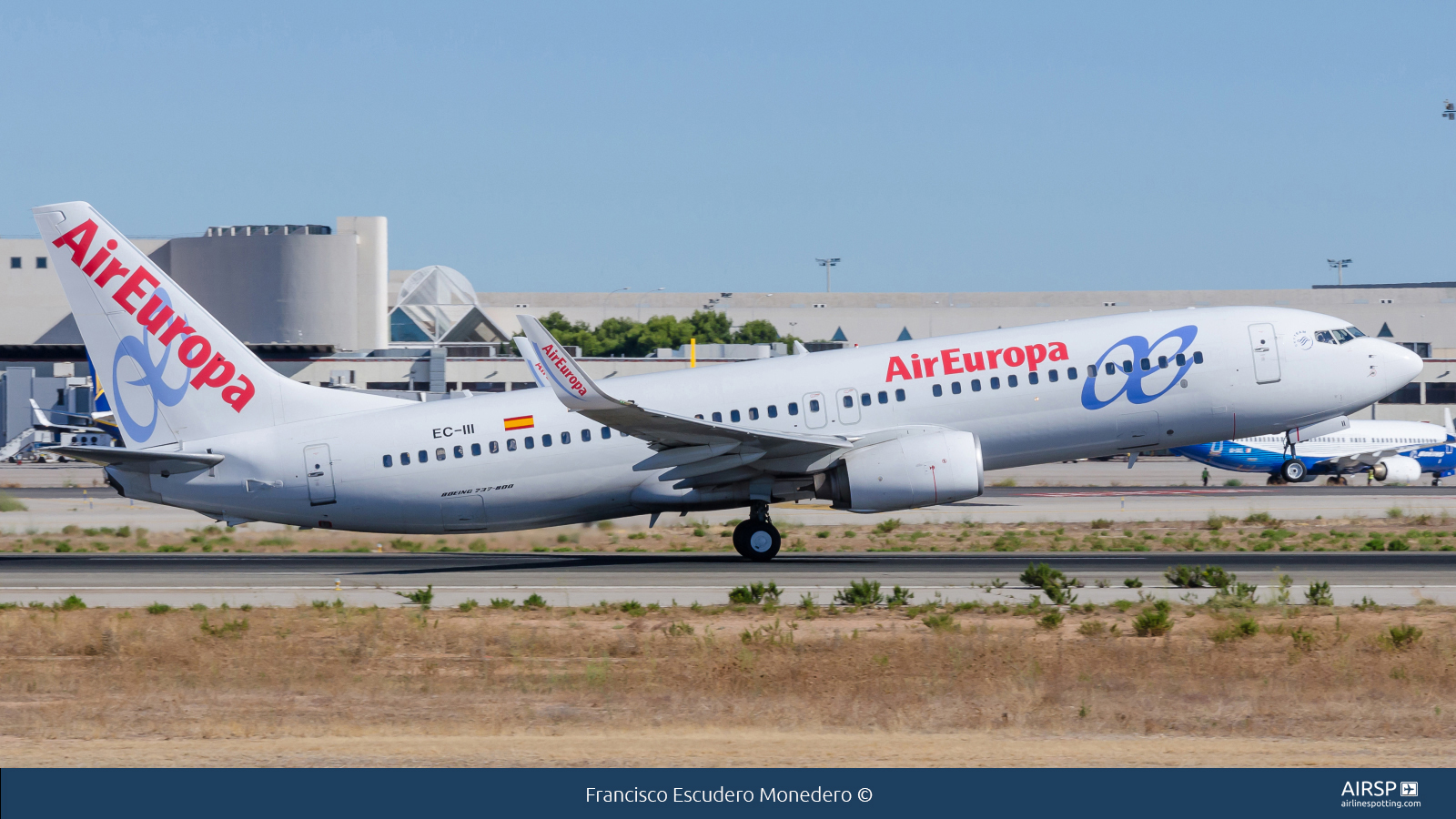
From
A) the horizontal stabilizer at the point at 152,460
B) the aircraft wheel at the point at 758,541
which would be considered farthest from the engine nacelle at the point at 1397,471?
the horizontal stabilizer at the point at 152,460

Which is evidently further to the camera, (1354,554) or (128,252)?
(1354,554)

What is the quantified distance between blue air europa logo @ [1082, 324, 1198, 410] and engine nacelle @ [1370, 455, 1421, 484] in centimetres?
5421

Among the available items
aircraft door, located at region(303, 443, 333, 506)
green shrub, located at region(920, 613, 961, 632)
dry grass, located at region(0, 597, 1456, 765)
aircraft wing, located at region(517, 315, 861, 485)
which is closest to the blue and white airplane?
aircraft wing, located at region(517, 315, 861, 485)

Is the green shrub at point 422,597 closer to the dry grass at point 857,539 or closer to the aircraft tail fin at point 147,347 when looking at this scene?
the aircraft tail fin at point 147,347

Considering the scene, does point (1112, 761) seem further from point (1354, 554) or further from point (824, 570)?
point (1354, 554)

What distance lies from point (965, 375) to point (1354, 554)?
36.3ft

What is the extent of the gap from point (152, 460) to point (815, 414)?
14.5 m

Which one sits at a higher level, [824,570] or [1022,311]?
[1022,311]

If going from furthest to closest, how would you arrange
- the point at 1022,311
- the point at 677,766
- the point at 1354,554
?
the point at 1022,311, the point at 1354,554, the point at 677,766

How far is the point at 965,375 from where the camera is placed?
30984 mm

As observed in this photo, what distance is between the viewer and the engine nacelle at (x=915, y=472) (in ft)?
97.1

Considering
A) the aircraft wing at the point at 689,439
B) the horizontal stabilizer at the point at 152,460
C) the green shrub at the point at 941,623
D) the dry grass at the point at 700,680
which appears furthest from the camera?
the horizontal stabilizer at the point at 152,460

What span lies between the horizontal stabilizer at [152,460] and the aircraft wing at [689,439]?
7838mm

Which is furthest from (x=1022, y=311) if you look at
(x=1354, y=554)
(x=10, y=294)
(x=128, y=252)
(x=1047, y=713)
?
(x=1047, y=713)
